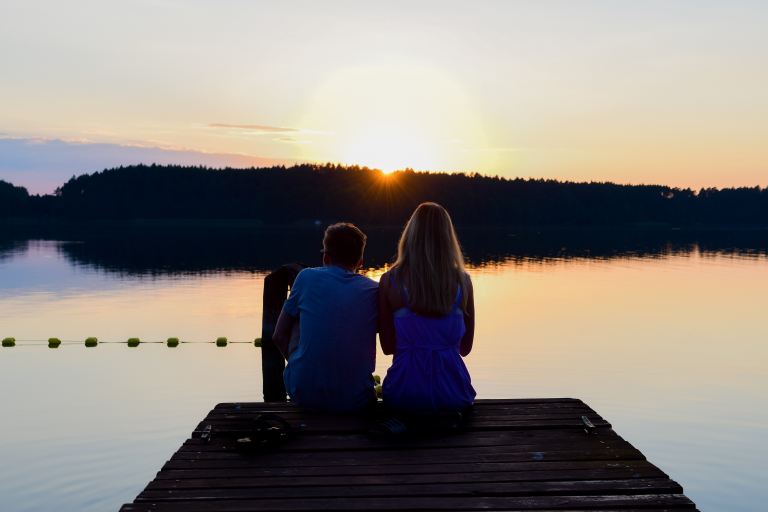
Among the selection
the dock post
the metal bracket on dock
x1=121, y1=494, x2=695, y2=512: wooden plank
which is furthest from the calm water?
x1=121, y1=494, x2=695, y2=512: wooden plank

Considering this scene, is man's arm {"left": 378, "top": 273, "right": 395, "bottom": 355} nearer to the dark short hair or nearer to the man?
the man

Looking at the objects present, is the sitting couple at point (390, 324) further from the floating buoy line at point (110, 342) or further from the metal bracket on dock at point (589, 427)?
the floating buoy line at point (110, 342)

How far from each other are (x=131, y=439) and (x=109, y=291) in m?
23.3

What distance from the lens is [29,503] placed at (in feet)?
30.6

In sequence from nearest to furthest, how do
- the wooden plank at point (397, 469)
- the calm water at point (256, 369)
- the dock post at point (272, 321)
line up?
the wooden plank at point (397, 469) → the dock post at point (272, 321) → the calm water at point (256, 369)

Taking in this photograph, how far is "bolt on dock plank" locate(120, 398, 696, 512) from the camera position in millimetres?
4523

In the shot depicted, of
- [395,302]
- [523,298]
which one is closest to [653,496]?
[395,302]

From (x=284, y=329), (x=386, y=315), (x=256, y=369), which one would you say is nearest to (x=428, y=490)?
(x=386, y=315)

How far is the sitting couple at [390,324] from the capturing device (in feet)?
19.5

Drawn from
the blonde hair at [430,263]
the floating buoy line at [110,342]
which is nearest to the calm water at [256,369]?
the floating buoy line at [110,342]

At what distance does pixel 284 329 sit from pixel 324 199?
158 metres

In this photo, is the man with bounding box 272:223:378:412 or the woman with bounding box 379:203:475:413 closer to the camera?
the woman with bounding box 379:203:475:413

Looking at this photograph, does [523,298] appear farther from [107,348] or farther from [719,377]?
[107,348]

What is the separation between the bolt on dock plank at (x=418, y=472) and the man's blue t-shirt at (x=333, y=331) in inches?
11.7
